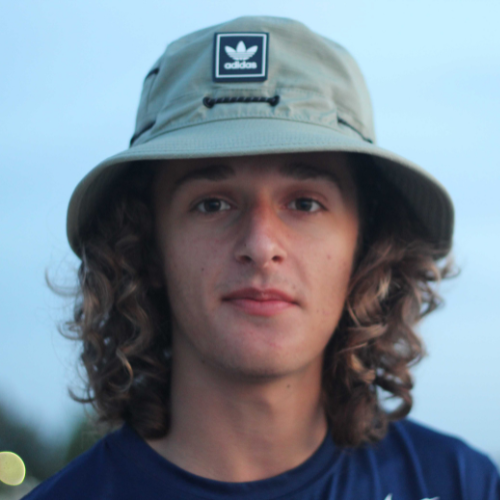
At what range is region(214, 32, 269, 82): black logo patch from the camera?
7.15ft

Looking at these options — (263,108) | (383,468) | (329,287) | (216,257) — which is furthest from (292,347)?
(263,108)

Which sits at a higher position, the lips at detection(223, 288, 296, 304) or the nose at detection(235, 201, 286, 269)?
the nose at detection(235, 201, 286, 269)

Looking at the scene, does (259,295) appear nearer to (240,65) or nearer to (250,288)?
(250,288)

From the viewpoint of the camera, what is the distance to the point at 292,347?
2.14 metres

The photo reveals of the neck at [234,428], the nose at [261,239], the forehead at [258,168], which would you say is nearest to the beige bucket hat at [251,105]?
the forehead at [258,168]

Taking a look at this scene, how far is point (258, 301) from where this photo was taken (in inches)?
83.5

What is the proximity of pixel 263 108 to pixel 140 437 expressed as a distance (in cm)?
131

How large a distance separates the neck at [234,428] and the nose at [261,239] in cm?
44

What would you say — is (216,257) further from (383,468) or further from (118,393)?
(383,468)

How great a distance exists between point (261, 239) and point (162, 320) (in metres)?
0.73

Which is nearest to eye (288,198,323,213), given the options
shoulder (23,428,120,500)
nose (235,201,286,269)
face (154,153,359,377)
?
face (154,153,359,377)

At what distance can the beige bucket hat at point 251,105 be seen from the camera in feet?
6.66

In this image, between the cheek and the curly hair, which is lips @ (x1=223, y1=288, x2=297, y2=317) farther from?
the curly hair

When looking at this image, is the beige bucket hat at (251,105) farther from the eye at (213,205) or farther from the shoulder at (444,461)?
the shoulder at (444,461)
